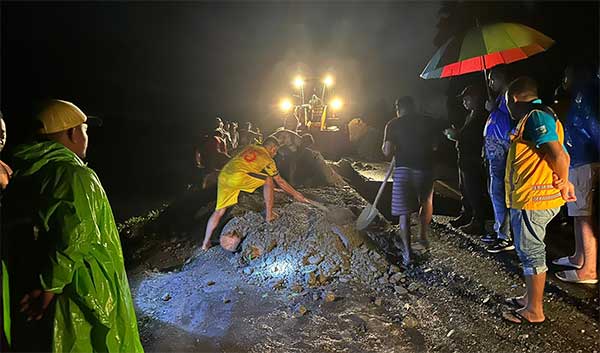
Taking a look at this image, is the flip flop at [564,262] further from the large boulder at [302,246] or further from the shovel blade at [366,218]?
the shovel blade at [366,218]

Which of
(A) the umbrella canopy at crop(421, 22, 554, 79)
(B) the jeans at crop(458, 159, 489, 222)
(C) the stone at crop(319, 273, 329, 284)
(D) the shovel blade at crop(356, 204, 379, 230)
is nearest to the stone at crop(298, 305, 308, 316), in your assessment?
(C) the stone at crop(319, 273, 329, 284)

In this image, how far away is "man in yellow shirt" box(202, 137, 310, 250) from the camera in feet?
14.7

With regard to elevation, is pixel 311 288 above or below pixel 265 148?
below

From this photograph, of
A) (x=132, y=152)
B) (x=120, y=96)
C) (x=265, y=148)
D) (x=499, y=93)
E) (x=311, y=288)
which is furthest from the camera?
(x=132, y=152)

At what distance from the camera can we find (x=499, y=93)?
3922 millimetres

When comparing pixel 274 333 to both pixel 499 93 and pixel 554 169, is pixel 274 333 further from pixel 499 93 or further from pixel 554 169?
pixel 499 93

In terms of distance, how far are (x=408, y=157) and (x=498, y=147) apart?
96 cm

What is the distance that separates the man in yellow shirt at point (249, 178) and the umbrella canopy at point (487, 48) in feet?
6.95

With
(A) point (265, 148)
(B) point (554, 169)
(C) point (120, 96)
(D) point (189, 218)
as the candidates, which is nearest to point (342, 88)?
(A) point (265, 148)

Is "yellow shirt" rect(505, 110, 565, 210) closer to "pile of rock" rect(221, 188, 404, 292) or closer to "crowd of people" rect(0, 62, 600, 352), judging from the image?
"crowd of people" rect(0, 62, 600, 352)

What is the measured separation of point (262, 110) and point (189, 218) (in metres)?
3.63

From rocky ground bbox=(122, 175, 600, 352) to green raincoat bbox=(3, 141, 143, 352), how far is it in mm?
1290

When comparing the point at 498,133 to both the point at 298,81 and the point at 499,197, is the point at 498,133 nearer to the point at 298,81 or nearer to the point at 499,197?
the point at 499,197

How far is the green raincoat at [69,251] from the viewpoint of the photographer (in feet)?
4.95
